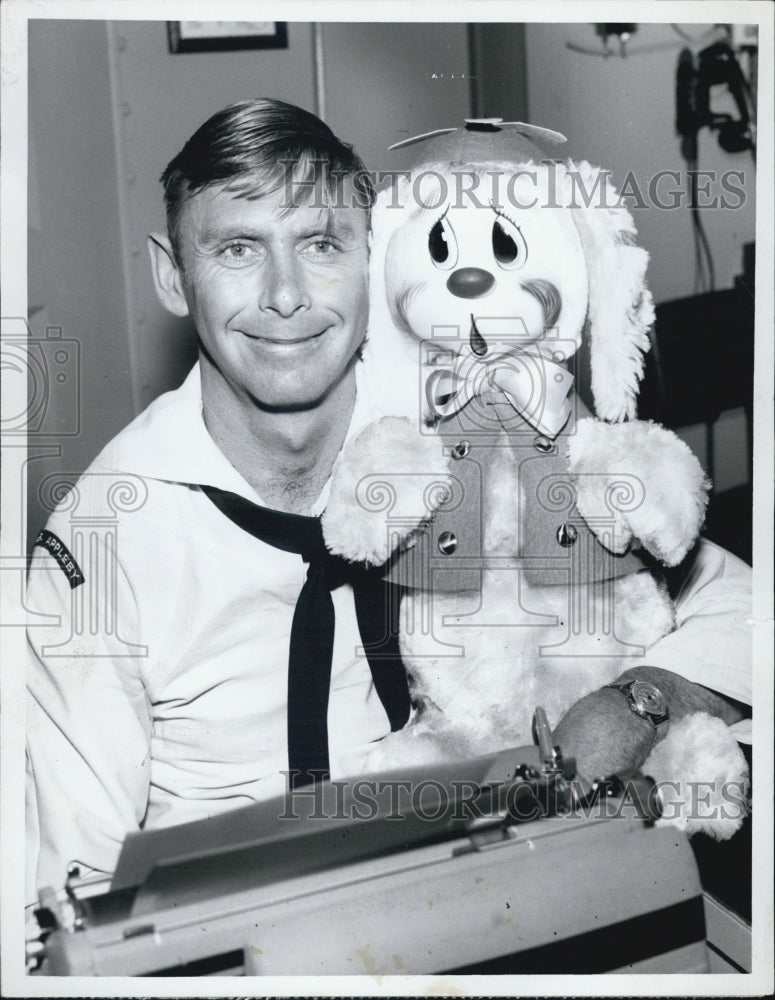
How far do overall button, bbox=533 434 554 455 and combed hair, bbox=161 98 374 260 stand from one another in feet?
1.09

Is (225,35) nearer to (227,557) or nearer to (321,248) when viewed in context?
(321,248)

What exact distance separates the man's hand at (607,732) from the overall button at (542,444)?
0.28 metres

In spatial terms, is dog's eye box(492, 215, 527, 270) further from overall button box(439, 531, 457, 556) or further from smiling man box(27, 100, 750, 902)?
overall button box(439, 531, 457, 556)

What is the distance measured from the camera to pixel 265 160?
1.13 m

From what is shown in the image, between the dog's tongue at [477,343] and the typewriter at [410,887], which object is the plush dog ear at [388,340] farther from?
the typewriter at [410,887]

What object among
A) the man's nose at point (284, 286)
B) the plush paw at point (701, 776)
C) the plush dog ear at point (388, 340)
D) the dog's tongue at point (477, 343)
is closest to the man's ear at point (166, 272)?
the man's nose at point (284, 286)

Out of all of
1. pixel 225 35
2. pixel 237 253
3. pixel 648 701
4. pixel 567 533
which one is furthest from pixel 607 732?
pixel 225 35

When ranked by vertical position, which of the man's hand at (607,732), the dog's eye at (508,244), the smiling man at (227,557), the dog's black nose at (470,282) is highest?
the dog's eye at (508,244)

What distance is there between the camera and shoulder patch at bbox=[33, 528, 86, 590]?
1.17m

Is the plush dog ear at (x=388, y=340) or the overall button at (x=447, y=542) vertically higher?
the plush dog ear at (x=388, y=340)

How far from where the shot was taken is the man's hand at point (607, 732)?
1.13m

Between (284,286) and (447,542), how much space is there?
341 millimetres

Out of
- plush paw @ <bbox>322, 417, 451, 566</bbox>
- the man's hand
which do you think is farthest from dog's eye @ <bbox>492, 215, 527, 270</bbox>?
the man's hand

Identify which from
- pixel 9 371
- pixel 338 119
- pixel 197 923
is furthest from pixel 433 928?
pixel 338 119
